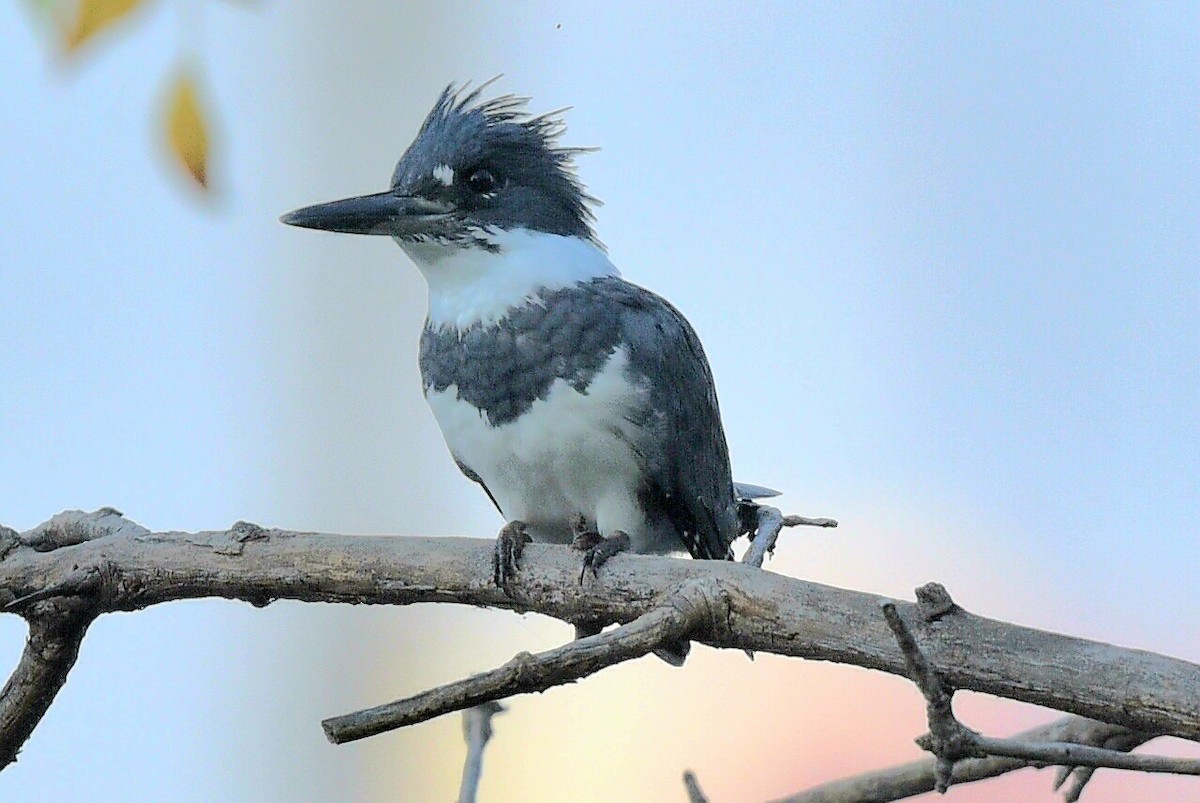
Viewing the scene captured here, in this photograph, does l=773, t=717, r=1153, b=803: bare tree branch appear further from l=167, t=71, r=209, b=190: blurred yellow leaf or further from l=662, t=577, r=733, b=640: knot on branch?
l=167, t=71, r=209, b=190: blurred yellow leaf

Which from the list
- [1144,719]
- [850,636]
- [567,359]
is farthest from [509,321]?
[1144,719]

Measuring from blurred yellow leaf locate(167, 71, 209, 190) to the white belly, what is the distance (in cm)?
32

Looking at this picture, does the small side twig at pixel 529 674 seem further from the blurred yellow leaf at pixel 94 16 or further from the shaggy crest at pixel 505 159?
the blurred yellow leaf at pixel 94 16

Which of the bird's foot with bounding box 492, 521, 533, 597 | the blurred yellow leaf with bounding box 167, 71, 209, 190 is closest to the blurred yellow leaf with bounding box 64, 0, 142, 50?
the blurred yellow leaf with bounding box 167, 71, 209, 190

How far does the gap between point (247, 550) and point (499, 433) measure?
19 centimetres

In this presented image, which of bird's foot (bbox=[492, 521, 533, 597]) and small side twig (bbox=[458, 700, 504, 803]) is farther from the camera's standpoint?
small side twig (bbox=[458, 700, 504, 803])

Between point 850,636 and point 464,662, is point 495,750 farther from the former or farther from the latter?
point 850,636

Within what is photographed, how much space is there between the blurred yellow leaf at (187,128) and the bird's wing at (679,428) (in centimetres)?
39

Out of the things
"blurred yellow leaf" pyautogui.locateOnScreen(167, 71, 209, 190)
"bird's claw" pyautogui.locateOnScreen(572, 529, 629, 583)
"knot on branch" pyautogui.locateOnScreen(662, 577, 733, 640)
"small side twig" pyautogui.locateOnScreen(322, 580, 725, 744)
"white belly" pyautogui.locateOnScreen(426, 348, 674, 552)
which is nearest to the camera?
"small side twig" pyautogui.locateOnScreen(322, 580, 725, 744)

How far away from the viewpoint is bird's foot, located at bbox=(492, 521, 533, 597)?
2.28ft

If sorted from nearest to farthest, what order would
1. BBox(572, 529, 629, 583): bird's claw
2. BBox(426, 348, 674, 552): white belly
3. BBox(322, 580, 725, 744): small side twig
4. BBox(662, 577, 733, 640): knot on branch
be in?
BBox(322, 580, 725, 744): small side twig → BBox(662, 577, 733, 640): knot on branch → BBox(572, 529, 629, 583): bird's claw → BBox(426, 348, 674, 552): white belly

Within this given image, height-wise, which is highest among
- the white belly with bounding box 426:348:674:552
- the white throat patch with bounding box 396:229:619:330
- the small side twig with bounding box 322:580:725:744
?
the white throat patch with bounding box 396:229:619:330

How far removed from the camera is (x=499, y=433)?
0.81m

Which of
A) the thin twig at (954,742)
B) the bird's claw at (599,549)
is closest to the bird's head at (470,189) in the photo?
the bird's claw at (599,549)
